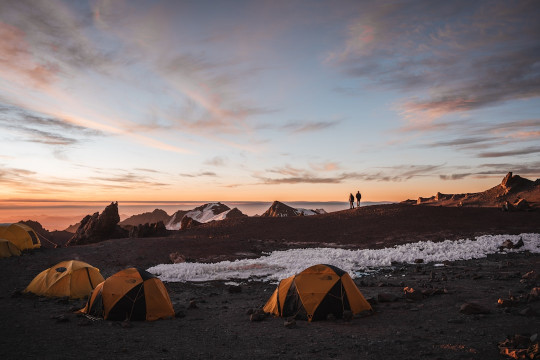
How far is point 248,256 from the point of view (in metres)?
32.5

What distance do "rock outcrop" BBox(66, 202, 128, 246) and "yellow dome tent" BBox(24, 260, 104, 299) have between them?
30.5 m

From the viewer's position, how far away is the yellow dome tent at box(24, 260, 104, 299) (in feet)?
58.5

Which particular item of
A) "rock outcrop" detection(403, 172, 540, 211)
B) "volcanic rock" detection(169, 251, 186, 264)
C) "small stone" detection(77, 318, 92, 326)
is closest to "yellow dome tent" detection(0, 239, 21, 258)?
"volcanic rock" detection(169, 251, 186, 264)

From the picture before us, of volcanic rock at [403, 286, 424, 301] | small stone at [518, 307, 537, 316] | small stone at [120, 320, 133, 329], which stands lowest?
small stone at [120, 320, 133, 329]

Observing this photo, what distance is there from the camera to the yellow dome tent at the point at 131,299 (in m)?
13.6

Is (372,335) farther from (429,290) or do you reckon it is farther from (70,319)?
(70,319)

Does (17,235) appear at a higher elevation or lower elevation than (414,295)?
higher

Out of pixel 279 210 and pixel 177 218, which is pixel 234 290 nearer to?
pixel 279 210

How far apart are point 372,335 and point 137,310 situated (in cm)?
866

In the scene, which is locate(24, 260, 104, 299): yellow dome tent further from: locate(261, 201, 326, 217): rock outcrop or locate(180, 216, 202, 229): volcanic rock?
locate(261, 201, 326, 217): rock outcrop

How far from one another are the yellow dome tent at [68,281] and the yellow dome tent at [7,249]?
14664 millimetres

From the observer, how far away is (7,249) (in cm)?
3031

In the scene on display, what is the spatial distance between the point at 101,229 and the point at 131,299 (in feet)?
125

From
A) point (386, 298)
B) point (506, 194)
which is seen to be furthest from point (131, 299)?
point (506, 194)
